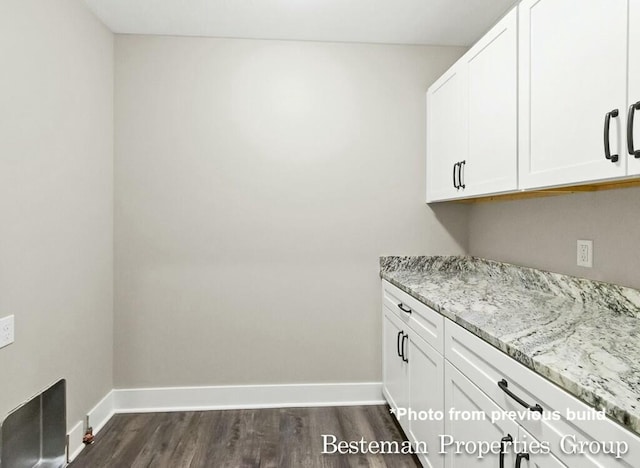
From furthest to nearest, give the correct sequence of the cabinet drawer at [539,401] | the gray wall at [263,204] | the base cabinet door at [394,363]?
the gray wall at [263,204] → the base cabinet door at [394,363] → the cabinet drawer at [539,401]

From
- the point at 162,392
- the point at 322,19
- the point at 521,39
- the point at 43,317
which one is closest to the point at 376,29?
the point at 322,19

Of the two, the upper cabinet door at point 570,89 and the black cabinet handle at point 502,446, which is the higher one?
the upper cabinet door at point 570,89

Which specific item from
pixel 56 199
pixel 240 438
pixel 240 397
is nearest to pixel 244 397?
pixel 240 397

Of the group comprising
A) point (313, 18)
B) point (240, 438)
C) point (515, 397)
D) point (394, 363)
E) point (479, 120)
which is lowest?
point (240, 438)

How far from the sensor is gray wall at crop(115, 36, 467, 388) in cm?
262

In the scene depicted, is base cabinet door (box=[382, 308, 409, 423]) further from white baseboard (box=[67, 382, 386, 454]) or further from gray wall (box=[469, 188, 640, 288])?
gray wall (box=[469, 188, 640, 288])

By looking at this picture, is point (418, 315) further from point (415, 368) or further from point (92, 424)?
point (92, 424)

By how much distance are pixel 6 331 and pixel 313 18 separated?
7.39 ft

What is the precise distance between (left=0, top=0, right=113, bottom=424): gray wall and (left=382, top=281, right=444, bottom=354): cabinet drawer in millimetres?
1793

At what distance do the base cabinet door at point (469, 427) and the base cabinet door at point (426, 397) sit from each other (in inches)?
2.7

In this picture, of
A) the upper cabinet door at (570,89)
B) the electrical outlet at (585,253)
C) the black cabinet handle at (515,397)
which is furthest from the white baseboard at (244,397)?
the upper cabinet door at (570,89)

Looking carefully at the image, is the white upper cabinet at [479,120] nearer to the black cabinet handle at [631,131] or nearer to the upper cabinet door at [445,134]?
the upper cabinet door at [445,134]

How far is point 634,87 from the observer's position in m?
1.11

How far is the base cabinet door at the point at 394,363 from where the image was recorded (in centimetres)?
220
